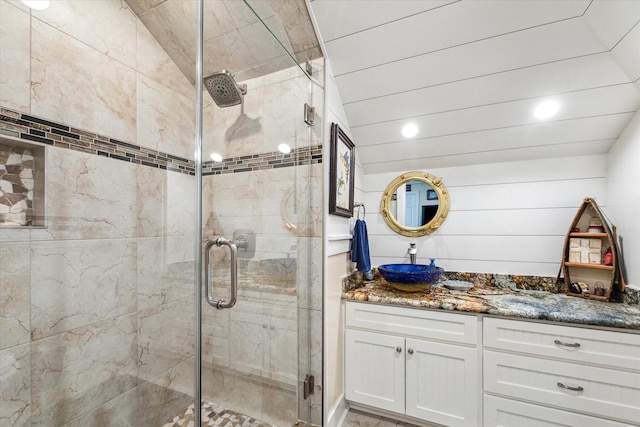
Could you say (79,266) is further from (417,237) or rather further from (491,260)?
(491,260)

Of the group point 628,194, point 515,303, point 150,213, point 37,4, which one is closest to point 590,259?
point 628,194

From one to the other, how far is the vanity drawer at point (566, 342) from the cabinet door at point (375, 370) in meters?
0.50

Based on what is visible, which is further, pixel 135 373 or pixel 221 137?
pixel 135 373

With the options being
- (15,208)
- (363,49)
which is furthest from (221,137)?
(363,49)

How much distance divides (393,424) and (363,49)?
7.28 ft

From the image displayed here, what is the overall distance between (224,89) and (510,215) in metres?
1.93

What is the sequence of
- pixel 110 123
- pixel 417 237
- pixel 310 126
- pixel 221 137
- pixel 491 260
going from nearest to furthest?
pixel 221 137, pixel 110 123, pixel 310 126, pixel 491 260, pixel 417 237

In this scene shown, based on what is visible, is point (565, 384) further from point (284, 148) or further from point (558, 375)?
point (284, 148)

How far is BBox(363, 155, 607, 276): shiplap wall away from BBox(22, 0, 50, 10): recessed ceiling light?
2.24 meters

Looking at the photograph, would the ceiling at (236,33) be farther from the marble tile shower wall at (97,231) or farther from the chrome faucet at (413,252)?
the chrome faucet at (413,252)

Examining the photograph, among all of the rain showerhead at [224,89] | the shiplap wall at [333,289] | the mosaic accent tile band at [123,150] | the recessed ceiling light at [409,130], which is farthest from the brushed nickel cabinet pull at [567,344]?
the rain showerhead at [224,89]

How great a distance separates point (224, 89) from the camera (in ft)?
4.03

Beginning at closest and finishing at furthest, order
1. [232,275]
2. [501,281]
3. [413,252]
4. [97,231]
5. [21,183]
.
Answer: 1. [21,183]
2. [232,275]
3. [97,231]
4. [501,281]
5. [413,252]

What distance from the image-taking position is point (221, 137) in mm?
1217
